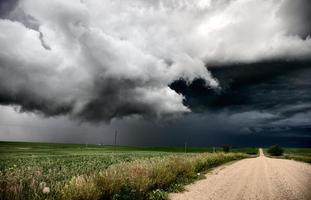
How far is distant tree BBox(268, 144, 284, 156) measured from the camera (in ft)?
468

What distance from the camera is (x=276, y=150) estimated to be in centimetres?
14400

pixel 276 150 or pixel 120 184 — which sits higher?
pixel 276 150

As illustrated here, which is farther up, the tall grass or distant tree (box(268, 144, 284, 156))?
distant tree (box(268, 144, 284, 156))

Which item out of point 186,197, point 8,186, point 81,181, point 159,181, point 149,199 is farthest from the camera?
point 159,181

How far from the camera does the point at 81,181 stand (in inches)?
470

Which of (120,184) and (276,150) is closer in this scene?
(120,184)

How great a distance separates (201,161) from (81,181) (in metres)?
24.1

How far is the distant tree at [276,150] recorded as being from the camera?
142500mm

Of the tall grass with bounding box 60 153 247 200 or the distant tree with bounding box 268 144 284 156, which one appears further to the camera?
the distant tree with bounding box 268 144 284 156

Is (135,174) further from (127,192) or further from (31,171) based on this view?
(31,171)

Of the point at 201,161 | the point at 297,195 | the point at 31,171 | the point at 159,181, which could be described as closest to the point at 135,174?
the point at 159,181

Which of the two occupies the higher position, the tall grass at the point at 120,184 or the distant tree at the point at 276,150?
the distant tree at the point at 276,150

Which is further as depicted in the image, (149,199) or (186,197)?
(186,197)

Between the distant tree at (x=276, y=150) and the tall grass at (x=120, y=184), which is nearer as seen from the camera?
the tall grass at (x=120, y=184)
